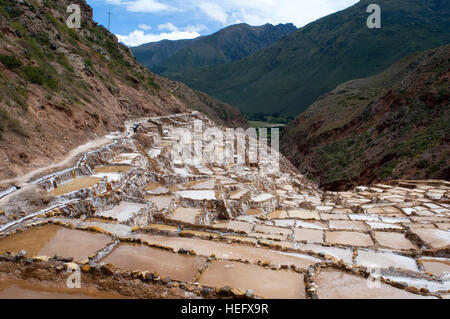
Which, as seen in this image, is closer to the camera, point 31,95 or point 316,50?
point 31,95

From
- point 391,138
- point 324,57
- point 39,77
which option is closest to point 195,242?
point 39,77

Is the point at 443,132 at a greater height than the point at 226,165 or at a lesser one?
greater

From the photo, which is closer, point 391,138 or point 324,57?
point 391,138

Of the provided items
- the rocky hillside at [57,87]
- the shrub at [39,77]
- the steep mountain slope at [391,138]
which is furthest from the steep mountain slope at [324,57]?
the shrub at [39,77]

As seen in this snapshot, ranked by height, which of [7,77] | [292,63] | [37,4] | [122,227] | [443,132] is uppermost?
[292,63]

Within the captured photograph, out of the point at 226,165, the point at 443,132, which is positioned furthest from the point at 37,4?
the point at 443,132

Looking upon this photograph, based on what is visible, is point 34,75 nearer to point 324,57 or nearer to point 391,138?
point 391,138

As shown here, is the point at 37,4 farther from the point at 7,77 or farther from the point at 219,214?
the point at 219,214
